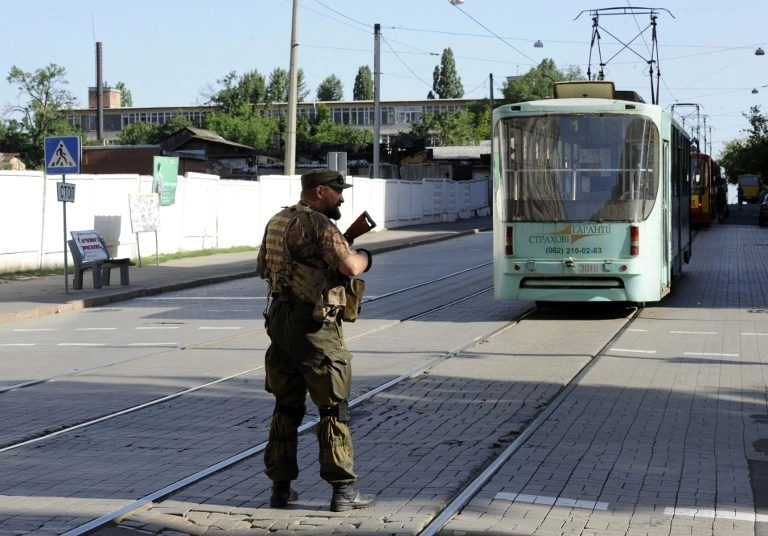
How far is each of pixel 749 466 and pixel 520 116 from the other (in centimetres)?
986

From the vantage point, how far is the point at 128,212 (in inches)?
1166

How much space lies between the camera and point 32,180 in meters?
25.5

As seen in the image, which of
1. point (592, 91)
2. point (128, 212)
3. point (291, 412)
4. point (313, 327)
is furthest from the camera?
point (128, 212)

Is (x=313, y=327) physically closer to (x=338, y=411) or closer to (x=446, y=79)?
(x=338, y=411)

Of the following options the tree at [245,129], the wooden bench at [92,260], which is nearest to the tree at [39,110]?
the tree at [245,129]

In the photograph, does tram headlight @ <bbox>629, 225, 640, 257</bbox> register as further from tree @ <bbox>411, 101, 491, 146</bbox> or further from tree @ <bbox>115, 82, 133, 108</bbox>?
tree @ <bbox>115, 82, 133, 108</bbox>

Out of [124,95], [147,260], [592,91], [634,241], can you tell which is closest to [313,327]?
[634,241]

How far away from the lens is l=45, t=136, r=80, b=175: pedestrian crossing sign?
21422 millimetres

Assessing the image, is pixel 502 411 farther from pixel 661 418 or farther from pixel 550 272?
pixel 550 272

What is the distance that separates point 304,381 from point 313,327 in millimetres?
339

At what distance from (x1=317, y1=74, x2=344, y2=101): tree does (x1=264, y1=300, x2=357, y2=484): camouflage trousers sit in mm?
185940

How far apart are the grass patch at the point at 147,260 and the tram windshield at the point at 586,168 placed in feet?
40.1

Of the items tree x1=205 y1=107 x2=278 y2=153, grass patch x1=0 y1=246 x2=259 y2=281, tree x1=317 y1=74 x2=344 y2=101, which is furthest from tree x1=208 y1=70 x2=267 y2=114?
grass patch x1=0 y1=246 x2=259 y2=281

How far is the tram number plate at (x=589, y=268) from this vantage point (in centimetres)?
1642
